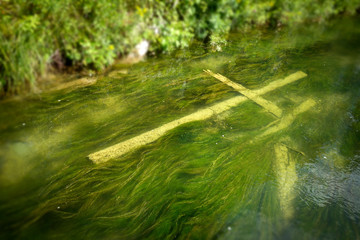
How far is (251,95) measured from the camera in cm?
355

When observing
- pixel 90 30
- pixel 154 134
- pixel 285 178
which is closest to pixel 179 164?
pixel 154 134

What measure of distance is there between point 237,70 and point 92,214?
3.10 metres

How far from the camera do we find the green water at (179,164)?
1.97 metres

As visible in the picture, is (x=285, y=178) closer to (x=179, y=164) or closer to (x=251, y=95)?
(x=179, y=164)

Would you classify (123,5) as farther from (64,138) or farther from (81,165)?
(81,165)

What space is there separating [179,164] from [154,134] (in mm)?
482

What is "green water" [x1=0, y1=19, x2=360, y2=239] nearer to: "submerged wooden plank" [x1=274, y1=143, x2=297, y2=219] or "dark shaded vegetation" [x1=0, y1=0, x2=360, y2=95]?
"submerged wooden plank" [x1=274, y1=143, x2=297, y2=219]

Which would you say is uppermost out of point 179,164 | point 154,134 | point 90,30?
point 90,30

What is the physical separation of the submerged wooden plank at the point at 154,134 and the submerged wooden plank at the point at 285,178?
864mm

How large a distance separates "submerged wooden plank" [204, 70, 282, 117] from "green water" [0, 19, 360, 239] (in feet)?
0.33

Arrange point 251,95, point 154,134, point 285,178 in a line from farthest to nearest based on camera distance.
Answer: point 251,95
point 154,134
point 285,178

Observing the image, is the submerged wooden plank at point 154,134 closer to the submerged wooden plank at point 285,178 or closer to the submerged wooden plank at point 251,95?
the submerged wooden plank at point 251,95

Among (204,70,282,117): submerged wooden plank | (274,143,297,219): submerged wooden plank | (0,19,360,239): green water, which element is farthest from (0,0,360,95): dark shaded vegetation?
(274,143,297,219): submerged wooden plank

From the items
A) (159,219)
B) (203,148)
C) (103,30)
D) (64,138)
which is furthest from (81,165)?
(103,30)
